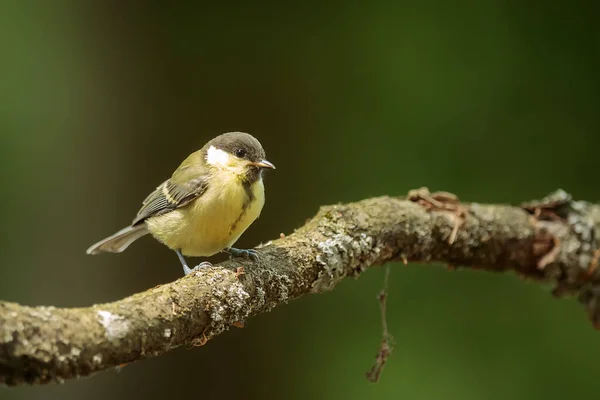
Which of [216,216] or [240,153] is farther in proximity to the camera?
[240,153]

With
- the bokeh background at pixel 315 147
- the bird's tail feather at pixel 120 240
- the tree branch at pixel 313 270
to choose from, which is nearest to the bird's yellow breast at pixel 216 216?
the tree branch at pixel 313 270

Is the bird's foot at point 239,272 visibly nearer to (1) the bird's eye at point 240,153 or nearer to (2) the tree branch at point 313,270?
(2) the tree branch at point 313,270

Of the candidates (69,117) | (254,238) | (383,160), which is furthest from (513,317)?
(69,117)

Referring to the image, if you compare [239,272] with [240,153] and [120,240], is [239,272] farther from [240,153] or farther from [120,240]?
[120,240]

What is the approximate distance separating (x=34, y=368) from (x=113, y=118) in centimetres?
263

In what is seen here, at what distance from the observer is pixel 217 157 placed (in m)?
2.09

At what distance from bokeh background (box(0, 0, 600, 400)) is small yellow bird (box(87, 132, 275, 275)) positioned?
121 cm

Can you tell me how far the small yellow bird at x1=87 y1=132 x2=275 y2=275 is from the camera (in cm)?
190

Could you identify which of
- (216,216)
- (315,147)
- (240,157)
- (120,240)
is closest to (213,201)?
(216,216)

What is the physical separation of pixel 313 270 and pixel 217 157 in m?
0.55

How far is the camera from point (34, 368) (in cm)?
102

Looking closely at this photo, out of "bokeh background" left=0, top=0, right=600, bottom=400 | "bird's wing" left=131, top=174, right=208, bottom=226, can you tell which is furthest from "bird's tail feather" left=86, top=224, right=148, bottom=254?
"bokeh background" left=0, top=0, right=600, bottom=400

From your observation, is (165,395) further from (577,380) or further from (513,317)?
(577,380)

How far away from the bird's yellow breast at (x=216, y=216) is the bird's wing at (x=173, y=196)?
2cm
